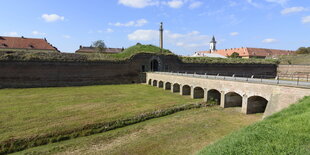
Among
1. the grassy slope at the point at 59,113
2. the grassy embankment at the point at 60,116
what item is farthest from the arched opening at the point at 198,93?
the grassy embankment at the point at 60,116

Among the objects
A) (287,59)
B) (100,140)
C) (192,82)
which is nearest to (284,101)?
(192,82)

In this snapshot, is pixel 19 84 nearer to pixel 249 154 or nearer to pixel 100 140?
pixel 100 140

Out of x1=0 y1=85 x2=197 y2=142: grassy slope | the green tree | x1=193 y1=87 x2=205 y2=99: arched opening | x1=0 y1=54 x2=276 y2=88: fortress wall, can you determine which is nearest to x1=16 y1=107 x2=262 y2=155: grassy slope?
x1=0 y1=85 x2=197 y2=142: grassy slope

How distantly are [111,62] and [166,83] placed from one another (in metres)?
12.1

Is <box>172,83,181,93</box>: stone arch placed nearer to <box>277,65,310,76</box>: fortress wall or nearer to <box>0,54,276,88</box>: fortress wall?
<box>0,54,276,88</box>: fortress wall

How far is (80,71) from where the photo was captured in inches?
1201

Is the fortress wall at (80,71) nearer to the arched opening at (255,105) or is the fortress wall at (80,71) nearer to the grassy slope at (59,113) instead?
the grassy slope at (59,113)

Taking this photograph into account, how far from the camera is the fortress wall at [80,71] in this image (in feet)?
87.6

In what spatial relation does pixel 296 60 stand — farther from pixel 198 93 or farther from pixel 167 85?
pixel 198 93

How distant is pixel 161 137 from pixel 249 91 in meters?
7.78

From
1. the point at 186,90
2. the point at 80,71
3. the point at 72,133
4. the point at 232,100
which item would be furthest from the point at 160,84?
the point at 72,133

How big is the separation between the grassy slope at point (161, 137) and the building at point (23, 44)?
4005 centimetres

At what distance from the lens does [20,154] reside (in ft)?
28.7

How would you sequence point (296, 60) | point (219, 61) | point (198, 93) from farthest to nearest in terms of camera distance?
point (296, 60), point (219, 61), point (198, 93)
